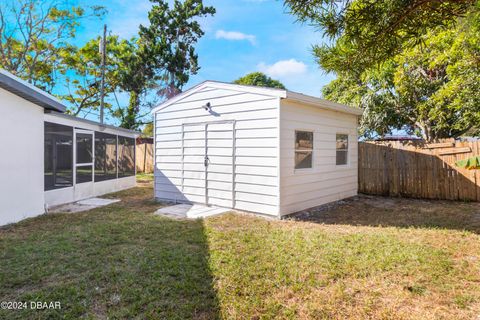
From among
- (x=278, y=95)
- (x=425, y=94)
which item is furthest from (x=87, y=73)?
(x=425, y=94)

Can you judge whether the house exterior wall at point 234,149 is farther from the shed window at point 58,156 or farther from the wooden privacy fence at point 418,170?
the wooden privacy fence at point 418,170

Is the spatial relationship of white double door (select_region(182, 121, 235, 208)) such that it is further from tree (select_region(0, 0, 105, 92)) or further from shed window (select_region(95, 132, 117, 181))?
tree (select_region(0, 0, 105, 92))

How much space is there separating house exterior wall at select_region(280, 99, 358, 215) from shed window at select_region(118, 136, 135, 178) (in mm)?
6922

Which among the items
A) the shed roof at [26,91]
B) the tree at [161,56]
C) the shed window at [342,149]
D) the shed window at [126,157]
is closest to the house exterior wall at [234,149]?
the shed roof at [26,91]

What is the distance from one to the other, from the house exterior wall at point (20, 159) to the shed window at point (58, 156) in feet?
2.06

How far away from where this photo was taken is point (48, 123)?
22.3ft

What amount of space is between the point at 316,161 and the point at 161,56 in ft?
46.7

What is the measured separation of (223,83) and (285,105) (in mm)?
1680

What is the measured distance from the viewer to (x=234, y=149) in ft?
21.1

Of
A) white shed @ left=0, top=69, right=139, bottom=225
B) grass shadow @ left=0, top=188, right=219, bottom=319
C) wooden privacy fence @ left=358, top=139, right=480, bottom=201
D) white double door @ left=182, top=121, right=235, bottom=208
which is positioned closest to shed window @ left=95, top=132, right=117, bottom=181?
white shed @ left=0, top=69, right=139, bottom=225

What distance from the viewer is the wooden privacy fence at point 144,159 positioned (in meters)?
16.4

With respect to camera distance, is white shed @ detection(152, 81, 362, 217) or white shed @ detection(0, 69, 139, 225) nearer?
white shed @ detection(0, 69, 139, 225)

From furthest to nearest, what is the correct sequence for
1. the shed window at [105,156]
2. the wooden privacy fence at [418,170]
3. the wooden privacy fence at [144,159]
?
the wooden privacy fence at [144,159]
the shed window at [105,156]
the wooden privacy fence at [418,170]

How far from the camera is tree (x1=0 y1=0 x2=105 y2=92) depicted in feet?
51.9
